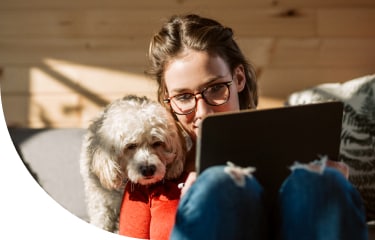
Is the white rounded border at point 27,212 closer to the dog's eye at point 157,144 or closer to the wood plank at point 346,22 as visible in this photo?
the dog's eye at point 157,144

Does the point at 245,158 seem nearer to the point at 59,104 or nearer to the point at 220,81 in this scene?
the point at 220,81

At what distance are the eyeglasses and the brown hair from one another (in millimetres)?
68

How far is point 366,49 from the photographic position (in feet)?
5.69

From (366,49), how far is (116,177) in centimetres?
100

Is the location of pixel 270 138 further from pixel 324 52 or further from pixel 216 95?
pixel 324 52

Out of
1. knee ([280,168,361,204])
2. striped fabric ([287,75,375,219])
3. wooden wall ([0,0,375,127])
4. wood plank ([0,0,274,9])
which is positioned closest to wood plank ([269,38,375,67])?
wooden wall ([0,0,375,127])

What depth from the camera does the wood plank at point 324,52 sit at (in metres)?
1.73

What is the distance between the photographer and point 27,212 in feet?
3.12

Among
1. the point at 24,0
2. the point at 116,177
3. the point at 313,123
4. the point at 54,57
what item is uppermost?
the point at 24,0

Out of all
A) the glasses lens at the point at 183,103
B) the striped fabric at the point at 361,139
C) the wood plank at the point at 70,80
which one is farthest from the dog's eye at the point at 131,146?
the wood plank at the point at 70,80

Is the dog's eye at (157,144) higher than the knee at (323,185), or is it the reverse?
the dog's eye at (157,144)

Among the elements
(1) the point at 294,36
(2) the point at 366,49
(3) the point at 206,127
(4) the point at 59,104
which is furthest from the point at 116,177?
(2) the point at 366,49

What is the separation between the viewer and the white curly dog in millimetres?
1029

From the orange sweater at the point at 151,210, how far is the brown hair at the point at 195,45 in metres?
0.21
